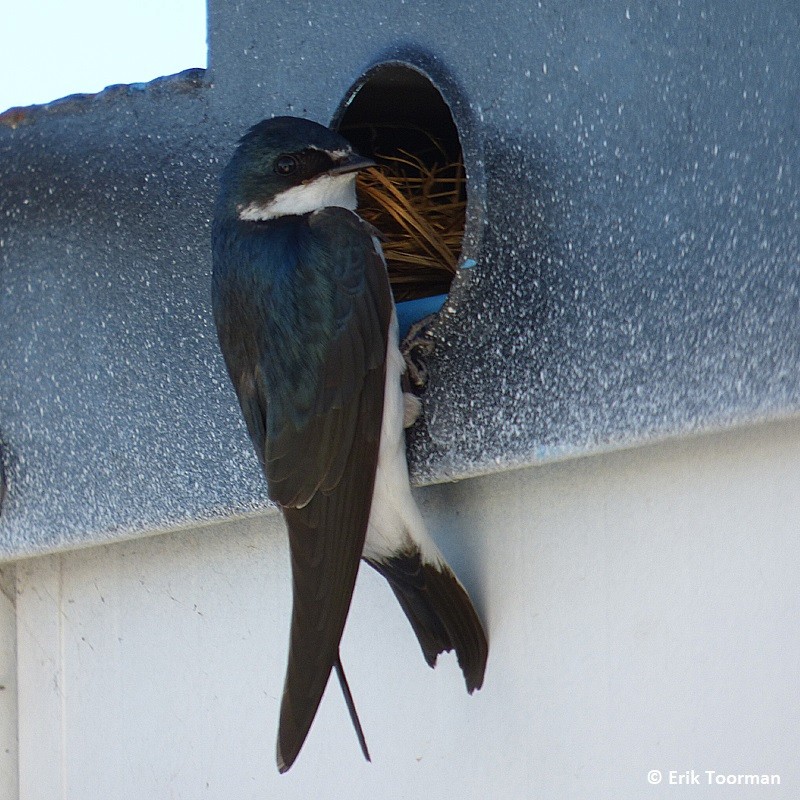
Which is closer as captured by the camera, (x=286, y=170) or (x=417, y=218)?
(x=286, y=170)

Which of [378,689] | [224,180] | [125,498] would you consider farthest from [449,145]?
[378,689]

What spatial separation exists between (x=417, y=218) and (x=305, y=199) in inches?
7.5

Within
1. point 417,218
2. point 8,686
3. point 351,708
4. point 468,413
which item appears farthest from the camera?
point 8,686

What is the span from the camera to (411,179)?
1938 mm

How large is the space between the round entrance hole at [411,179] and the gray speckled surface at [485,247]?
187 millimetres

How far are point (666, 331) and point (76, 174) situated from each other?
84cm

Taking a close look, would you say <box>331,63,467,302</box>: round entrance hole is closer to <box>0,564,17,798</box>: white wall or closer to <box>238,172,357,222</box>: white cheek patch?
<box>238,172,357,222</box>: white cheek patch

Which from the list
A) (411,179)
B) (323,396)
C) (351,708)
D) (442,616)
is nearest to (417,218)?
(411,179)

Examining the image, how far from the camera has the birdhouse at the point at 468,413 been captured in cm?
131

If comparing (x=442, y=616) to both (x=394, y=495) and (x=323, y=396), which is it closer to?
(x=394, y=495)

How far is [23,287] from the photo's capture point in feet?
6.27

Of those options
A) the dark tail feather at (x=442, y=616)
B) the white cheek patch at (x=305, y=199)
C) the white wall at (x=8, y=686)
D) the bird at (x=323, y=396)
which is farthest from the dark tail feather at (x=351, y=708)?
the white wall at (x=8, y=686)

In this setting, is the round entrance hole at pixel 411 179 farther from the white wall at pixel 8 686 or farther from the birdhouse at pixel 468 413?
the white wall at pixel 8 686

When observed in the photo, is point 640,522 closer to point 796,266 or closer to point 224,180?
point 796,266
